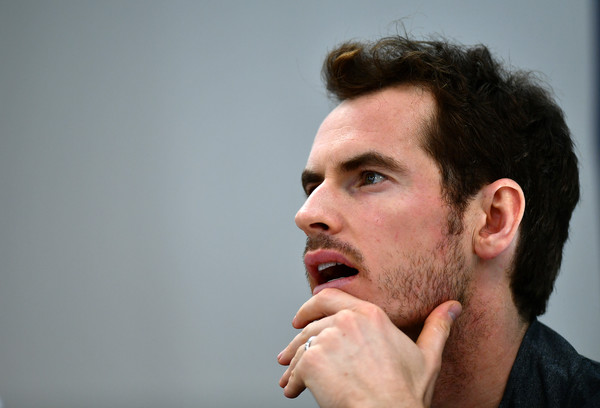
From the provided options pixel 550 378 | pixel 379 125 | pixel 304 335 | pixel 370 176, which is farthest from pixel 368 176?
pixel 550 378

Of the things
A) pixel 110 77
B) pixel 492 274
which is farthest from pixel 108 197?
pixel 492 274

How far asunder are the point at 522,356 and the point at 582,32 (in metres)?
2.70

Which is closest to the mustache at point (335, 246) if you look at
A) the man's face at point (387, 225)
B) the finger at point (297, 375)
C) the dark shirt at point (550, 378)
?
the man's face at point (387, 225)

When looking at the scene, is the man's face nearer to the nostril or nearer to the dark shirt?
the nostril

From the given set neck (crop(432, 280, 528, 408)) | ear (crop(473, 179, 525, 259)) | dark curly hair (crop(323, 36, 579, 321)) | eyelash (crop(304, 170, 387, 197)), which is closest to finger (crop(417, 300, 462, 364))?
neck (crop(432, 280, 528, 408))

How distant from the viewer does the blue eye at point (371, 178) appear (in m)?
1.78

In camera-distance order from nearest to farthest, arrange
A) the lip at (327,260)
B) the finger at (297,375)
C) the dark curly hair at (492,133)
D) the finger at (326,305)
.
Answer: the finger at (297,375) < the finger at (326,305) < the lip at (327,260) < the dark curly hair at (492,133)

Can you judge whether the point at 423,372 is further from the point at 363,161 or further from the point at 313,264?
the point at 363,161

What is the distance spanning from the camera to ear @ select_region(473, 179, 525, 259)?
1750mm

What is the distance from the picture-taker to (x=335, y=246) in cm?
171

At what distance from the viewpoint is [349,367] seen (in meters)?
1.37

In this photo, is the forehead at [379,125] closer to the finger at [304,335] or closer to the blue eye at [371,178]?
the blue eye at [371,178]

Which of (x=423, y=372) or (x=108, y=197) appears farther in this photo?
(x=108, y=197)

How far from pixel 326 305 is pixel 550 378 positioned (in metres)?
0.71
